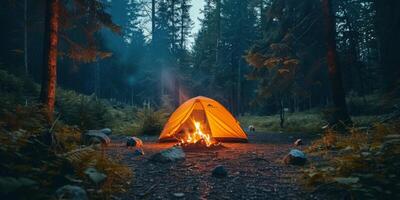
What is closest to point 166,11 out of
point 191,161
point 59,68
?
point 59,68

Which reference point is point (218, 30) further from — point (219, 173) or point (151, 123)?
point (219, 173)

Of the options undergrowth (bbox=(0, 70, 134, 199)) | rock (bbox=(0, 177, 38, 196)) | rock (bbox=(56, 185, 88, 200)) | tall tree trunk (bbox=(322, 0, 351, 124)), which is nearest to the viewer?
rock (bbox=(0, 177, 38, 196))

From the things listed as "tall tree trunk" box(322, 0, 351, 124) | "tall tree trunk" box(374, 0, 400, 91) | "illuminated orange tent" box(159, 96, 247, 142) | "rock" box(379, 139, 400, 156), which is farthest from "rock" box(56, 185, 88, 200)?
"tall tree trunk" box(374, 0, 400, 91)

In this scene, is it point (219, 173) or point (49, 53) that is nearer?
point (219, 173)

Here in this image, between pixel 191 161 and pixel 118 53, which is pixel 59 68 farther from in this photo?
pixel 191 161

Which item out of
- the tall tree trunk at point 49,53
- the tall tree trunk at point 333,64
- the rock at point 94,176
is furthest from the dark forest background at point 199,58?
the rock at point 94,176

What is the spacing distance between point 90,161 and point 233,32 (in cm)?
3745

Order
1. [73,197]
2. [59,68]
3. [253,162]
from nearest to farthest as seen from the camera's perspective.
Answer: [73,197]
[253,162]
[59,68]

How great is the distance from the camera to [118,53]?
147 ft

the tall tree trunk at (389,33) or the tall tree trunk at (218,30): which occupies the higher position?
the tall tree trunk at (218,30)

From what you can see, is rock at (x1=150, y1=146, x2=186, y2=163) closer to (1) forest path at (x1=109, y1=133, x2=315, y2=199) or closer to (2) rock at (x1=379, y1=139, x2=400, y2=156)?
(1) forest path at (x1=109, y1=133, x2=315, y2=199)

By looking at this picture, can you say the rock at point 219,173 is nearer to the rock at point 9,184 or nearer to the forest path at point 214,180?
the forest path at point 214,180

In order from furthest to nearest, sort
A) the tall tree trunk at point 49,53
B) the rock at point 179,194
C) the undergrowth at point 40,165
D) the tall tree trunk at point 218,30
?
the tall tree trunk at point 218,30, the tall tree trunk at point 49,53, the rock at point 179,194, the undergrowth at point 40,165

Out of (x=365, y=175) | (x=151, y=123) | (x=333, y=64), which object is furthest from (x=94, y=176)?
(x=151, y=123)
